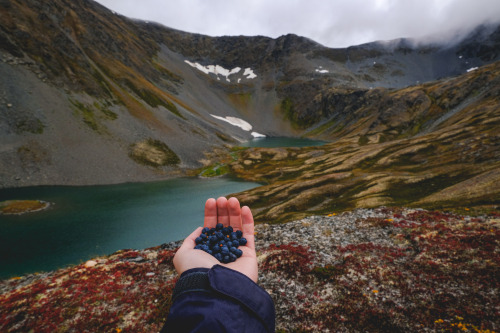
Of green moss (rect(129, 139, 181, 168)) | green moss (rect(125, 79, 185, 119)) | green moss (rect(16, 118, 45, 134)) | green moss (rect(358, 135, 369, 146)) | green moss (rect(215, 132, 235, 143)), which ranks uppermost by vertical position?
green moss (rect(125, 79, 185, 119))

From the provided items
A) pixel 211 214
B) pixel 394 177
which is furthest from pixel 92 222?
pixel 394 177

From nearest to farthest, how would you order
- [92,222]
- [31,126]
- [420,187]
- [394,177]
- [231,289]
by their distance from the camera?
1. [231,289]
2. [420,187]
3. [92,222]
4. [394,177]
5. [31,126]

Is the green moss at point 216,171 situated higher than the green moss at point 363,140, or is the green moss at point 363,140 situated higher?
the green moss at point 363,140

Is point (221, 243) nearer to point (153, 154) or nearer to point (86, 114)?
point (153, 154)

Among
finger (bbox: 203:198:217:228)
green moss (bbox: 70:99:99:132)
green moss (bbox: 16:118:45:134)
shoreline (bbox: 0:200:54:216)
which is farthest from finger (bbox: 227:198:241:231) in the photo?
green moss (bbox: 70:99:99:132)

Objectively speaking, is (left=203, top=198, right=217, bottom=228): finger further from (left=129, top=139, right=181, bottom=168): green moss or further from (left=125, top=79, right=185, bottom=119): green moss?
(left=125, top=79, right=185, bottom=119): green moss

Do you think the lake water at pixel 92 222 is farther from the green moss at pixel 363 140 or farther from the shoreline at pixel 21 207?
the green moss at pixel 363 140

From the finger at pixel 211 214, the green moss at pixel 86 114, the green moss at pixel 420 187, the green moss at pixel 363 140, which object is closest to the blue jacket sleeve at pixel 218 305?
the finger at pixel 211 214
